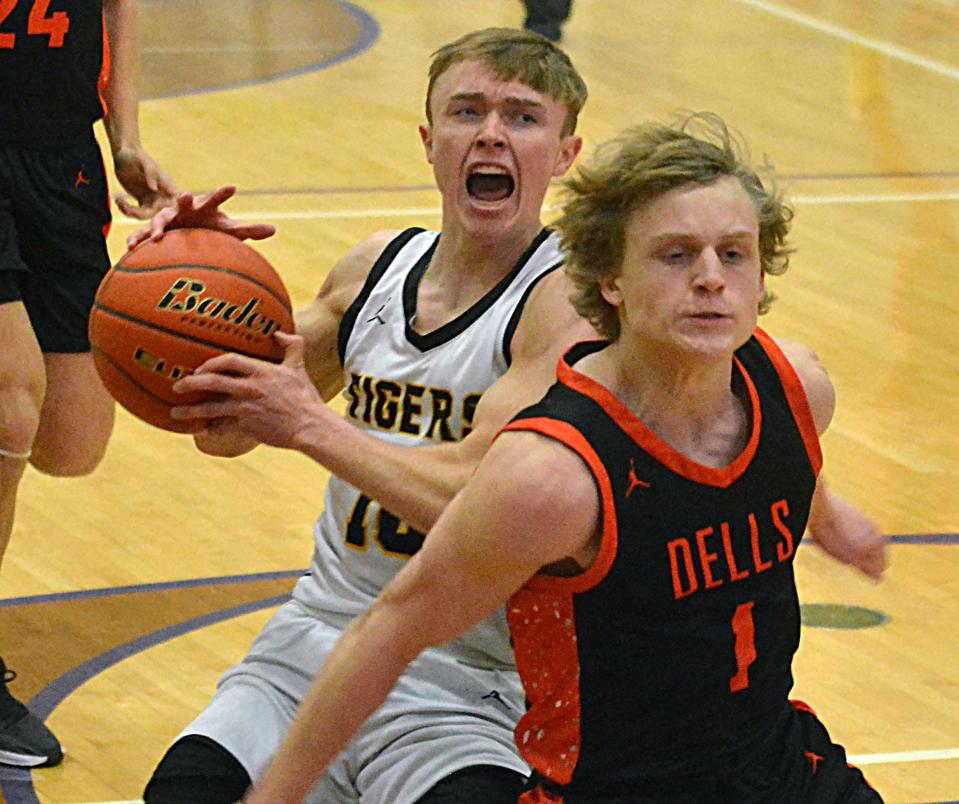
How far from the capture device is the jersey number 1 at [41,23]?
4750 millimetres

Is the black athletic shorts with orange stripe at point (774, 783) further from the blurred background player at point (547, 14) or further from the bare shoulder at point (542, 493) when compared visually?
the blurred background player at point (547, 14)

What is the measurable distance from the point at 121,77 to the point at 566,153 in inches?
64.8

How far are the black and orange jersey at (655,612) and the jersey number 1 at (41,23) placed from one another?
220 cm

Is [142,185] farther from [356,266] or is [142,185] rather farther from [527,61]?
[527,61]

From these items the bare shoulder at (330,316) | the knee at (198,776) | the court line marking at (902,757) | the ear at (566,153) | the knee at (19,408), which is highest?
the ear at (566,153)

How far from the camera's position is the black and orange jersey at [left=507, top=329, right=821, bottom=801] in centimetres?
295

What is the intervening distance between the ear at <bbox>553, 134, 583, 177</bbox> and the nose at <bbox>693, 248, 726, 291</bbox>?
3.37ft

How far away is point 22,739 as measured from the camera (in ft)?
15.2

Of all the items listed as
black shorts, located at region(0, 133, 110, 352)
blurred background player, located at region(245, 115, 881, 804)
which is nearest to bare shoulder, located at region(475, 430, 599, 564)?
blurred background player, located at region(245, 115, 881, 804)

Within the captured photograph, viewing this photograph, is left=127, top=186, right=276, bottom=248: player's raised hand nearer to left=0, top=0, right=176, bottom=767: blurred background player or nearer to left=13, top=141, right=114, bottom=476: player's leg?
left=0, top=0, right=176, bottom=767: blurred background player

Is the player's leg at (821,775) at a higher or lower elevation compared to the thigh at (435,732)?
higher

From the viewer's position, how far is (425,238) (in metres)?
4.11

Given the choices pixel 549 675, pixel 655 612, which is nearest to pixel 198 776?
pixel 549 675

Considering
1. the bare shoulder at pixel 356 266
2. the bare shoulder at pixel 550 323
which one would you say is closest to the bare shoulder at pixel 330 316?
the bare shoulder at pixel 356 266
